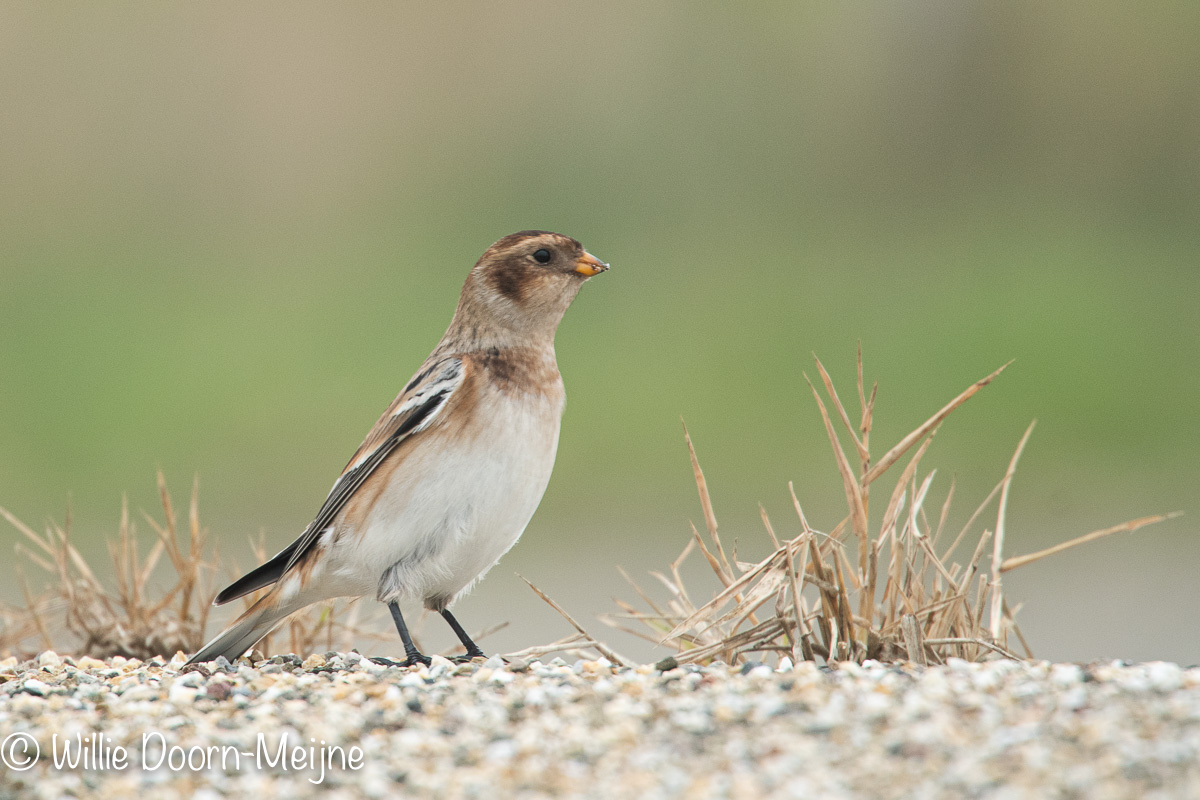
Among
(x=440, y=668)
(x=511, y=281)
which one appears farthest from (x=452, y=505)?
(x=511, y=281)

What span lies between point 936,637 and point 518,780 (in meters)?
1.53

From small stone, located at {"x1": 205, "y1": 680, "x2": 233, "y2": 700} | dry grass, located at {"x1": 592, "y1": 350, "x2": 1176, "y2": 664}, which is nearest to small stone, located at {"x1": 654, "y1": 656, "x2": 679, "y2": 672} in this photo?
dry grass, located at {"x1": 592, "y1": 350, "x2": 1176, "y2": 664}

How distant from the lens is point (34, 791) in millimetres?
2475

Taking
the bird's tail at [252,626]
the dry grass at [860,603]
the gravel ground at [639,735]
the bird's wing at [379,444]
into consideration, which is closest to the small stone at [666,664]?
the dry grass at [860,603]

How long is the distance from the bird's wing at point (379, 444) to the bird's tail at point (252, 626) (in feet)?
0.25

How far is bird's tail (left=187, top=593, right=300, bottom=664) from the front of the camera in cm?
415

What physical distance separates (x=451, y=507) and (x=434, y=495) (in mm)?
64

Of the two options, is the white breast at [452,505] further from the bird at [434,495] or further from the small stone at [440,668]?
the small stone at [440,668]

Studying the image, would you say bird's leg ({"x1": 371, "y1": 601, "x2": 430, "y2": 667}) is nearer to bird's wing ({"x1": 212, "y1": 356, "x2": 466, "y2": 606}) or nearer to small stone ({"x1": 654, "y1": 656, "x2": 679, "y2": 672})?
bird's wing ({"x1": 212, "y1": 356, "x2": 466, "y2": 606})

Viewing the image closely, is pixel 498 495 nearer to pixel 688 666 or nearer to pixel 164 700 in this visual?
pixel 688 666

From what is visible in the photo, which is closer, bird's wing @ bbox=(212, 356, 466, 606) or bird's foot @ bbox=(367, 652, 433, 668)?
bird's foot @ bbox=(367, 652, 433, 668)

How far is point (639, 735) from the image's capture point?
8.55ft

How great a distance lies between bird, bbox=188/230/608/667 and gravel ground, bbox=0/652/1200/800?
2.80 ft

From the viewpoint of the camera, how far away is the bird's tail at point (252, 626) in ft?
13.6
